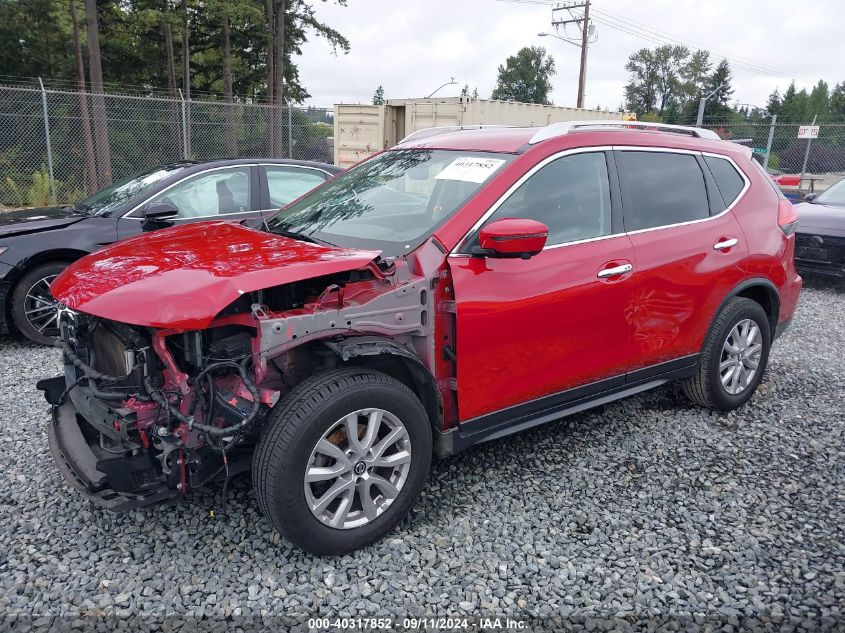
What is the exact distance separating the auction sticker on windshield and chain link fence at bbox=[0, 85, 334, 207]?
39.8 ft

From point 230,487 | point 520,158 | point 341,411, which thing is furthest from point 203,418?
point 520,158

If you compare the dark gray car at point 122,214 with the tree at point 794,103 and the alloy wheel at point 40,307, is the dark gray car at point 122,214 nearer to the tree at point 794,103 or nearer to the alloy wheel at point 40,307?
the alloy wheel at point 40,307

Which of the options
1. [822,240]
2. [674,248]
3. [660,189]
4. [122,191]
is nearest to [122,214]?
[122,191]

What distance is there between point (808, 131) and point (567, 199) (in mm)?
19439

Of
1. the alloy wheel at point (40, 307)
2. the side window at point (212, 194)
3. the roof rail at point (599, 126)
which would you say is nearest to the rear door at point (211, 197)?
the side window at point (212, 194)

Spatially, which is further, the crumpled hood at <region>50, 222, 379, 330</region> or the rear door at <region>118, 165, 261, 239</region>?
the rear door at <region>118, 165, 261, 239</region>

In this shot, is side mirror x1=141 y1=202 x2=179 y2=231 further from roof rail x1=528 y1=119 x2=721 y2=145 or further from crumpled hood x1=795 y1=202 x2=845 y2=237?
crumpled hood x1=795 y1=202 x2=845 y2=237

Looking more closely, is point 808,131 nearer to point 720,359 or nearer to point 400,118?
point 400,118

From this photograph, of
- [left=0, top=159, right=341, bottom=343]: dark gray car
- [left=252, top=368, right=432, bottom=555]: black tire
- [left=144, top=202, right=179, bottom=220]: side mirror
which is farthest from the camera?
[left=0, top=159, right=341, bottom=343]: dark gray car

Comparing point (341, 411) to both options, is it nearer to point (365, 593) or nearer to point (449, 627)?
point (365, 593)

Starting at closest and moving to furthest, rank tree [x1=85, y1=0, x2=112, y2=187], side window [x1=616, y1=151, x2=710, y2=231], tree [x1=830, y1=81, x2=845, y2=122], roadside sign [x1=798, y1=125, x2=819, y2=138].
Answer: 1. side window [x1=616, y1=151, x2=710, y2=231]
2. tree [x1=85, y1=0, x2=112, y2=187]
3. roadside sign [x1=798, y1=125, x2=819, y2=138]
4. tree [x1=830, y1=81, x2=845, y2=122]

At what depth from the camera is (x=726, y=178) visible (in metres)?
4.33

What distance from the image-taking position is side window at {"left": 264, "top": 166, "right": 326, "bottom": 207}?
651 cm

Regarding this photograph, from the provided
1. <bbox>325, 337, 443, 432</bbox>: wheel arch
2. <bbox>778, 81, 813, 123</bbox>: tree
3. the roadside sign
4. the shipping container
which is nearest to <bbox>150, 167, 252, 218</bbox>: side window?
<bbox>325, 337, 443, 432</bbox>: wheel arch
